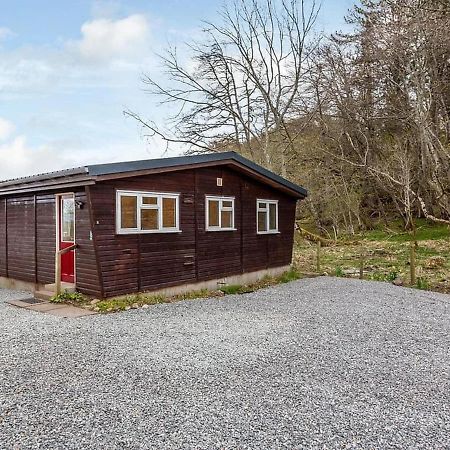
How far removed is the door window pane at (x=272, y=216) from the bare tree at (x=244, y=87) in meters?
8.35

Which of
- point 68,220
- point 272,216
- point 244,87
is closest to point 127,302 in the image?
point 68,220

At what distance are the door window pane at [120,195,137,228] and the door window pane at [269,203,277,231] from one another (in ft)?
15.6

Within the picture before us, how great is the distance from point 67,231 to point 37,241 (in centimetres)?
125

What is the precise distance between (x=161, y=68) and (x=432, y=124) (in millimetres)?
12924

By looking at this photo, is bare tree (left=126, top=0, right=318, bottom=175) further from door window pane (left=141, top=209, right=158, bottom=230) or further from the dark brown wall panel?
door window pane (left=141, top=209, right=158, bottom=230)

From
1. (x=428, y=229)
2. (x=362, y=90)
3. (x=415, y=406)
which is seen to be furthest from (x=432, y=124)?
(x=415, y=406)

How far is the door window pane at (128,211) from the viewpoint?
7.64 meters

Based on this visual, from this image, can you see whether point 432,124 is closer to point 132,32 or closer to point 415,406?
point 132,32

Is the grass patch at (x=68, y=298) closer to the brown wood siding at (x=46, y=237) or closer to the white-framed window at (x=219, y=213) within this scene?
the brown wood siding at (x=46, y=237)

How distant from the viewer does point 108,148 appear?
1622 centimetres

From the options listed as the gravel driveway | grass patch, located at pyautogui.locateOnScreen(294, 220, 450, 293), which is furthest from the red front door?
grass patch, located at pyautogui.locateOnScreen(294, 220, 450, 293)

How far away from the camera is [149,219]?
26.8ft

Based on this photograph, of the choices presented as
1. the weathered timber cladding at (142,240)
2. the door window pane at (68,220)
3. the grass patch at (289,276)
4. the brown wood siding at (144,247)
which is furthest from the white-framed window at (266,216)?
the door window pane at (68,220)

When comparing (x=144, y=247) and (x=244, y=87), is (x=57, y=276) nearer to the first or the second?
(x=144, y=247)
